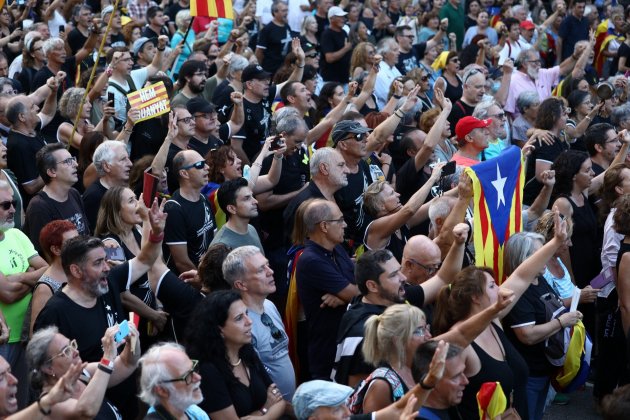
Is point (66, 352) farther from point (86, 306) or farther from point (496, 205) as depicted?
point (496, 205)

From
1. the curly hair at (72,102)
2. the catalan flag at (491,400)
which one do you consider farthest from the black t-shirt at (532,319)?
Answer: the curly hair at (72,102)

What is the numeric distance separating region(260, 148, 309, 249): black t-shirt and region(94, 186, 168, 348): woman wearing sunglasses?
1.68 m

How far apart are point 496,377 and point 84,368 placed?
6.93ft

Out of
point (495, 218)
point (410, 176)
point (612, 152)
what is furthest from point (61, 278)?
point (612, 152)

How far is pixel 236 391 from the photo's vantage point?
5465 mm

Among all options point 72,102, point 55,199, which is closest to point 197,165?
point 55,199

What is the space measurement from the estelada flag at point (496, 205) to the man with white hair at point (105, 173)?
250 centimetres

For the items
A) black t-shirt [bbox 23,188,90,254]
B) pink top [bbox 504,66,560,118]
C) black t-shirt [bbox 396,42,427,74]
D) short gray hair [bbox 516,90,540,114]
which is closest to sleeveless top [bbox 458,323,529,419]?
black t-shirt [bbox 23,188,90,254]

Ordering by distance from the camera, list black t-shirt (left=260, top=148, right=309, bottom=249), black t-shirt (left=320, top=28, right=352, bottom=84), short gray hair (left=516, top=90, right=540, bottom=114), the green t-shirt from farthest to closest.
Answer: black t-shirt (left=320, top=28, right=352, bottom=84) < short gray hair (left=516, top=90, right=540, bottom=114) < black t-shirt (left=260, top=148, right=309, bottom=249) < the green t-shirt

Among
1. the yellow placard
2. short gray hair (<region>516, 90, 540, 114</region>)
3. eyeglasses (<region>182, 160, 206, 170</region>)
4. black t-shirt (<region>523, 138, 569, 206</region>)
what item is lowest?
short gray hair (<region>516, 90, 540, 114</region>)

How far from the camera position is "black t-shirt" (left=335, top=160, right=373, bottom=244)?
321 inches

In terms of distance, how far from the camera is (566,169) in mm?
8539

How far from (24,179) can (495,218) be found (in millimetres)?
3859

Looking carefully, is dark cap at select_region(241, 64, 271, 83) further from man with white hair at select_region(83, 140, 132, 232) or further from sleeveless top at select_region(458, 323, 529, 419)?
sleeveless top at select_region(458, 323, 529, 419)
